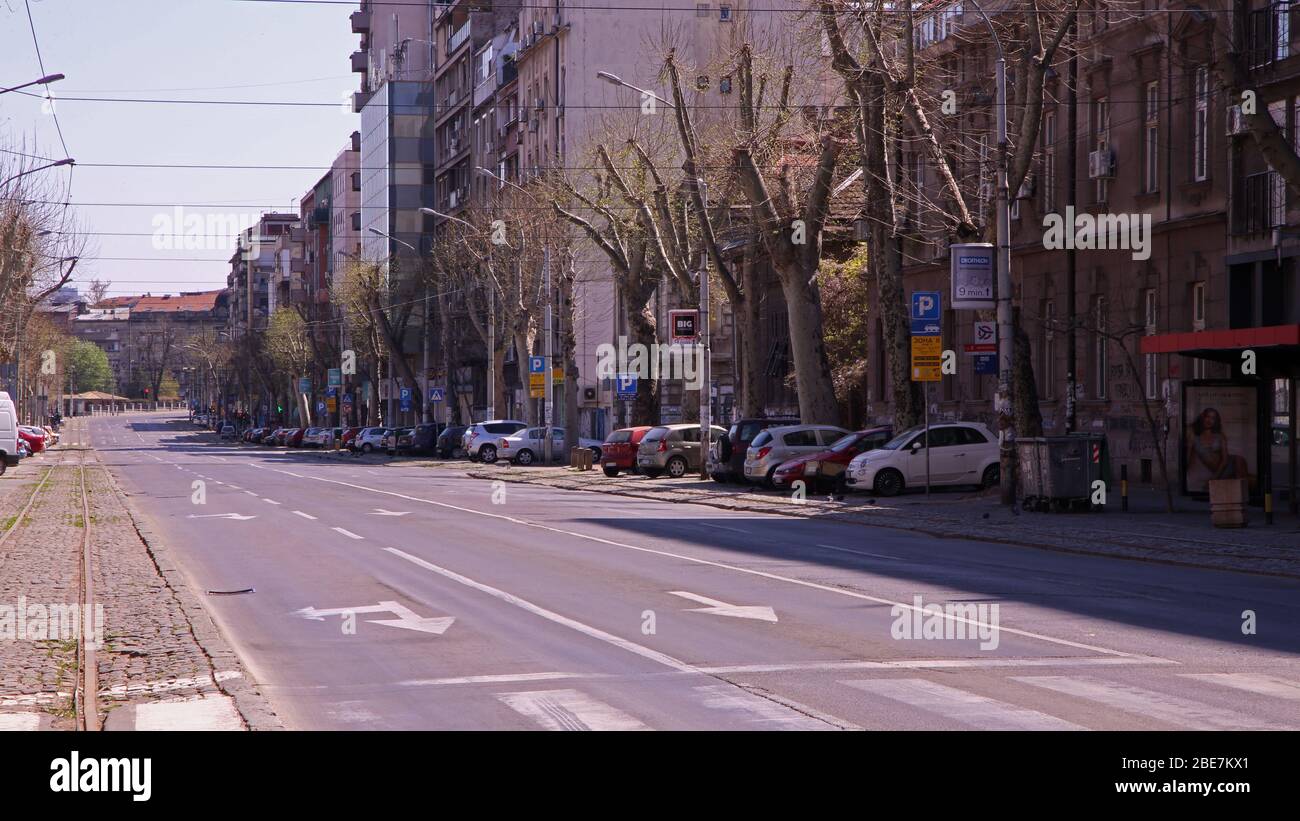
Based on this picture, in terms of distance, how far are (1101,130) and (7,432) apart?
3236 cm

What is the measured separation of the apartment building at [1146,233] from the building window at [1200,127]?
0.04 m

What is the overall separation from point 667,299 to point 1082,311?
111ft

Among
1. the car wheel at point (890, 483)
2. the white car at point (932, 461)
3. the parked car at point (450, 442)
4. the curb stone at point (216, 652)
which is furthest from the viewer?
the parked car at point (450, 442)

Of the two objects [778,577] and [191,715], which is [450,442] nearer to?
[778,577]

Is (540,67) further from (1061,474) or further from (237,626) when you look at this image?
(237,626)

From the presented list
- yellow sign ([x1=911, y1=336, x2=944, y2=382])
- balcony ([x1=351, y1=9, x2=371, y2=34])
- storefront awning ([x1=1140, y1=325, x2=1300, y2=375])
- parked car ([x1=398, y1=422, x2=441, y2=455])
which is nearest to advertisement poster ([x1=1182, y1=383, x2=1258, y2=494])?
storefront awning ([x1=1140, y1=325, x2=1300, y2=375])

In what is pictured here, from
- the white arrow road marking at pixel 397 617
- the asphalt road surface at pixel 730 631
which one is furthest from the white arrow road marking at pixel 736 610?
the white arrow road marking at pixel 397 617

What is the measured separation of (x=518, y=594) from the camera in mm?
15586

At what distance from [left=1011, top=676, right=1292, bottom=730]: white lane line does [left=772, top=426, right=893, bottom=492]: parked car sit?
2642 centimetres

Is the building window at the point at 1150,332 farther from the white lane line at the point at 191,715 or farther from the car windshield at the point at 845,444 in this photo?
the white lane line at the point at 191,715

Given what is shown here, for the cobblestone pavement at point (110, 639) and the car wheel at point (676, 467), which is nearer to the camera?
the cobblestone pavement at point (110, 639)

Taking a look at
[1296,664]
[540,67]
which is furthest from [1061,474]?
[540,67]

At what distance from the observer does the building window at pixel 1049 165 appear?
41.5m
